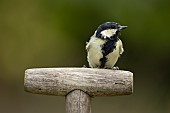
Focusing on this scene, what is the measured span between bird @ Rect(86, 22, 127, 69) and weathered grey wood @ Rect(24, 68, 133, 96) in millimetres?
179

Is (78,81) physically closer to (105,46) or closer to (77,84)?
(77,84)

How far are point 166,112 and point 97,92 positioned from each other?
9.91ft

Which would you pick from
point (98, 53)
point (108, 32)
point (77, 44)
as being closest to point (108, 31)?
point (108, 32)

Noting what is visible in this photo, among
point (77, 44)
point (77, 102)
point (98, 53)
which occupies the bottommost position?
point (77, 102)

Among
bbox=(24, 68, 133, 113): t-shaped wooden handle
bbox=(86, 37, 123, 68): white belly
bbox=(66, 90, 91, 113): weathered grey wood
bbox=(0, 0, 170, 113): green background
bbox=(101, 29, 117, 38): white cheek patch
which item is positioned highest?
bbox=(0, 0, 170, 113): green background

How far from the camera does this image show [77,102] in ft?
7.45

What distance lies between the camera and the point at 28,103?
512cm

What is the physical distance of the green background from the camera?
5137 millimetres

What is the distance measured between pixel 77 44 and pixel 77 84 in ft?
10.0

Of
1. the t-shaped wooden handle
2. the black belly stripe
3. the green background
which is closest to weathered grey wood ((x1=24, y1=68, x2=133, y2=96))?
the t-shaped wooden handle

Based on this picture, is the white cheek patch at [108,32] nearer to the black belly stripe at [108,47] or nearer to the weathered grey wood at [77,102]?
the black belly stripe at [108,47]

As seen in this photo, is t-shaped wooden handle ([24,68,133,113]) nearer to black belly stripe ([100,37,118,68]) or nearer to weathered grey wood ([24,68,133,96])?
weathered grey wood ([24,68,133,96])

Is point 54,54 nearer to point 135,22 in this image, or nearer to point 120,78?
point 135,22

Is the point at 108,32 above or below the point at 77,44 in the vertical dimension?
below
